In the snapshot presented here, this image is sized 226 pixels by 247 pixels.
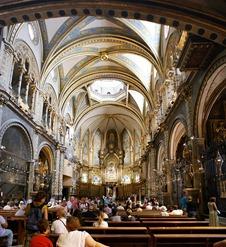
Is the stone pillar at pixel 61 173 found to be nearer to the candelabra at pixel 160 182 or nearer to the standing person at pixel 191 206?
the candelabra at pixel 160 182

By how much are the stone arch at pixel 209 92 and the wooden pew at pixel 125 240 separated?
25.1ft

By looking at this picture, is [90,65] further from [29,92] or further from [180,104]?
[180,104]

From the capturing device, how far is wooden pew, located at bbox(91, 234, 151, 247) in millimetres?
4863

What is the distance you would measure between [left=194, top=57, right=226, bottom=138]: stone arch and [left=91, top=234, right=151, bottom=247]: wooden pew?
7635 mm

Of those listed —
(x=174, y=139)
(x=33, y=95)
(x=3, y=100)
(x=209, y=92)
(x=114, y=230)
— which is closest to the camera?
(x=114, y=230)

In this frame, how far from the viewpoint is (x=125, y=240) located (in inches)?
194

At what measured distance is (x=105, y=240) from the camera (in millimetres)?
4930

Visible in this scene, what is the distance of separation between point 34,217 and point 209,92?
9322 mm

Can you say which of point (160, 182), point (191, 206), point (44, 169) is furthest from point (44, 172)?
point (191, 206)

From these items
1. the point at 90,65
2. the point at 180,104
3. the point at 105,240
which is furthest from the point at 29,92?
the point at 105,240

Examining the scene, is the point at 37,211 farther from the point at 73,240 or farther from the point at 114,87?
the point at 114,87

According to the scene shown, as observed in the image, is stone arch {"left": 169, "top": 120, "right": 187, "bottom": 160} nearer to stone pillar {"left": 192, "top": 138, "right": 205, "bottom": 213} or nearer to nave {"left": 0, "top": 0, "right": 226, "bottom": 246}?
nave {"left": 0, "top": 0, "right": 226, "bottom": 246}

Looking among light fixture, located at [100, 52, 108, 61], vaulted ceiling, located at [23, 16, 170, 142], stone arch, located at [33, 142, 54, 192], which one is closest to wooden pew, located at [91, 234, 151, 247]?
stone arch, located at [33, 142, 54, 192]

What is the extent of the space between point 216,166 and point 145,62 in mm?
14763
